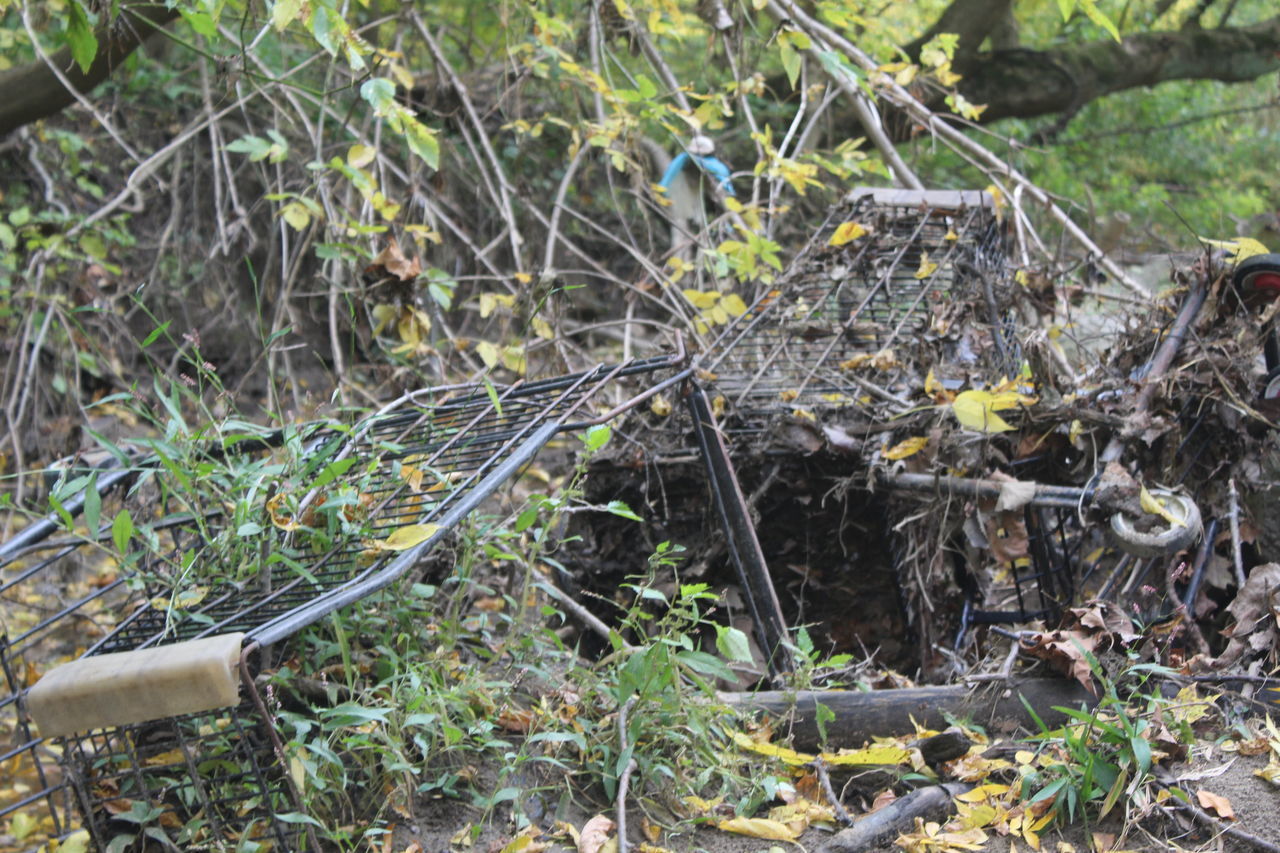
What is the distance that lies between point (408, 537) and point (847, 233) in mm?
2583

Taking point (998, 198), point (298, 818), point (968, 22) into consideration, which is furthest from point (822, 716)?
point (968, 22)

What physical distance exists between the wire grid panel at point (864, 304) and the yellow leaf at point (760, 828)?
5.34 feet

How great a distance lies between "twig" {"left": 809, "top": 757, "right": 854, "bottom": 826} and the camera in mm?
2373

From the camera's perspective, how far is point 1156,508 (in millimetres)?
2666

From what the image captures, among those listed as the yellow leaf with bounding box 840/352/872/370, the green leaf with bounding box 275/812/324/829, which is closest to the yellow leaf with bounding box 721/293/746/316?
the yellow leaf with bounding box 840/352/872/370

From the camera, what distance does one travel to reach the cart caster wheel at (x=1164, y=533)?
2.61 meters

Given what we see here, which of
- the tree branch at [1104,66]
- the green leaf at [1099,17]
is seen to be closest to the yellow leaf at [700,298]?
the green leaf at [1099,17]

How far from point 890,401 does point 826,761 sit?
1.38m

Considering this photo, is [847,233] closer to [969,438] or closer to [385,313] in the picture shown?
[969,438]

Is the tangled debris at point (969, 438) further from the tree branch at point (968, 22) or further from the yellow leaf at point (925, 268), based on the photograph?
the tree branch at point (968, 22)

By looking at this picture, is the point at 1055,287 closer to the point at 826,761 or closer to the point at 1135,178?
the point at 826,761

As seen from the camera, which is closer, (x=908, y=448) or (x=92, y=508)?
(x=92, y=508)

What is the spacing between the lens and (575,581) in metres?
3.84

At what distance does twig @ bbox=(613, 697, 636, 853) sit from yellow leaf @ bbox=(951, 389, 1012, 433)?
1.27 meters
